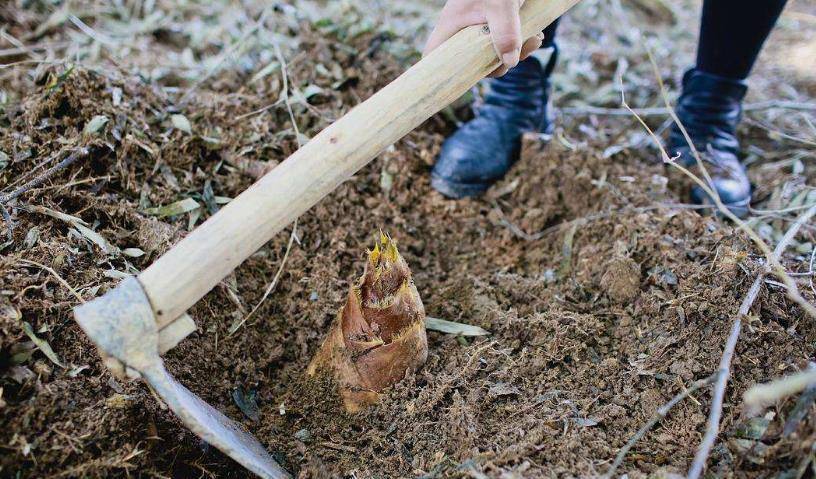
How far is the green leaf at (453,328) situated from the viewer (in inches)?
71.9

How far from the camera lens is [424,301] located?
6.46 feet

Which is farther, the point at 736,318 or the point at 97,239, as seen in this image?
the point at 97,239

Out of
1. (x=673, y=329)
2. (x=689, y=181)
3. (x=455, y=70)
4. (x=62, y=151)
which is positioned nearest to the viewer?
(x=455, y=70)

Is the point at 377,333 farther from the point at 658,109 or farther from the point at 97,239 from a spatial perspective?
the point at 658,109

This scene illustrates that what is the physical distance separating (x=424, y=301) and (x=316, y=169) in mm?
725

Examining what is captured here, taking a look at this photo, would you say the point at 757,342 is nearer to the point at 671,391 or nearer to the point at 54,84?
the point at 671,391

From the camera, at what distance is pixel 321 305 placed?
1.91m

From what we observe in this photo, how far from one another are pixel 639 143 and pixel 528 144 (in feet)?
1.90

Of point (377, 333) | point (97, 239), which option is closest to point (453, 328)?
point (377, 333)

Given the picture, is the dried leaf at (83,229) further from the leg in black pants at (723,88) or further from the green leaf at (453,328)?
the leg in black pants at (723,88)

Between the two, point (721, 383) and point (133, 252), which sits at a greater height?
point (133, 252)

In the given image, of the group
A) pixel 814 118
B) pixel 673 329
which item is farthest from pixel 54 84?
pixel 814 118

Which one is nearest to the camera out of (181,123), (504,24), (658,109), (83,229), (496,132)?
(504,24)

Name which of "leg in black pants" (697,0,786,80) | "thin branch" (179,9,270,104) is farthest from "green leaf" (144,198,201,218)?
"leg in black pants" (697,0,786,80)
